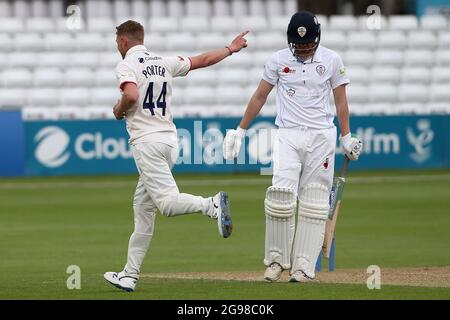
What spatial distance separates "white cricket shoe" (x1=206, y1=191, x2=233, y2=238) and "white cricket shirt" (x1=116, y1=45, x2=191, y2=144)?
567 millimetres

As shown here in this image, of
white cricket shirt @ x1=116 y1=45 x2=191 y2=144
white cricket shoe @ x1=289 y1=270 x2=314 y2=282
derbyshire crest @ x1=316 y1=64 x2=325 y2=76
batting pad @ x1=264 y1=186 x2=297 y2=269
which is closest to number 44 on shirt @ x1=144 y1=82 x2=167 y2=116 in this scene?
white cricket shirt @ x1=116 y1=45 x2=191 y2=144

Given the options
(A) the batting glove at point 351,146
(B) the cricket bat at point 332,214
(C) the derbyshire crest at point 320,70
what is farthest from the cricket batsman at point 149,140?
(B) the cricket bat at point 332,214

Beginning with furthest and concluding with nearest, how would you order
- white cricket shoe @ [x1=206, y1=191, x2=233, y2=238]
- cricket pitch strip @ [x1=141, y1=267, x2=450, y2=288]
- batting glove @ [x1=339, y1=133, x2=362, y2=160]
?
1. cricket pitch strip @ [x1=141, y1=267, x2=450, y2=288]
2. batting glove @ [x1=339, y1=133, x2=362, y2=160]
3. white cricket shoe @ [x1=206, y1=191, x2=233, y2=238]

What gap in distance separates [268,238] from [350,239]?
524 cm

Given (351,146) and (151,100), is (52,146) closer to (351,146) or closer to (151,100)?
(351,146)

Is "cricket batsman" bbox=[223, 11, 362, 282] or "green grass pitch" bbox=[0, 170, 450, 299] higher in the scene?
"cricket batsman" bbox=[223, 11, 362, 282]

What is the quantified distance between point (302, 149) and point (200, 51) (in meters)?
18.5

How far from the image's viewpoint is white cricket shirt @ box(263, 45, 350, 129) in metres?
9.52

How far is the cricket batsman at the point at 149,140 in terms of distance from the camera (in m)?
9.00

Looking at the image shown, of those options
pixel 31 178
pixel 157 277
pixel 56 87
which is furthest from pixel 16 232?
pixel 56 87

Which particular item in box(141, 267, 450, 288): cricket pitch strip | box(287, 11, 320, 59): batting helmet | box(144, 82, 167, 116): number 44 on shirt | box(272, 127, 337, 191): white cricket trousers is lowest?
box(141, 267, 450, 288): cricket pitch strip

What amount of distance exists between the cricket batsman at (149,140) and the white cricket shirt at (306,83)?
801 mm

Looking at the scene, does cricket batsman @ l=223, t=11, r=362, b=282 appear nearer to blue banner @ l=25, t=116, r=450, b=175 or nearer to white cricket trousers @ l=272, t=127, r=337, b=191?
white cricket trousers @ l=272, t=127, r=337, b=191

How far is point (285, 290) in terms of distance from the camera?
8.86m
